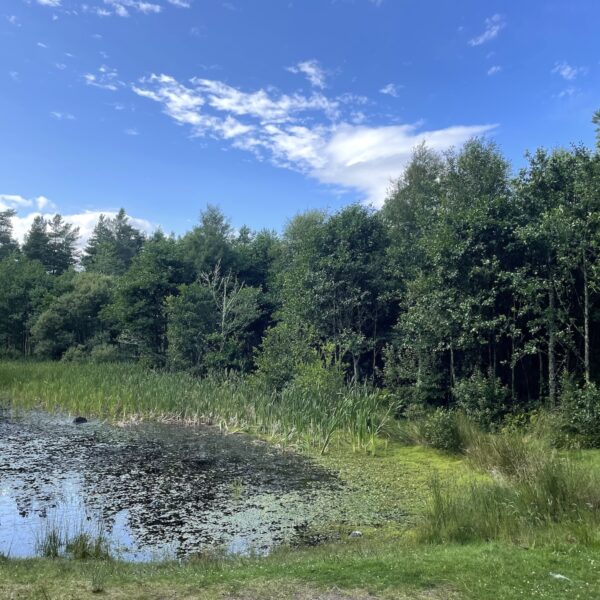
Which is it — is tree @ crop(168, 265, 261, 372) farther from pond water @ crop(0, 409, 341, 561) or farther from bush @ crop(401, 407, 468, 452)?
bush @ crop(401, 407, 468, 452)

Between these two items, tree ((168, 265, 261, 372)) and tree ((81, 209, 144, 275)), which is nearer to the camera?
tree ((168, 265, 261, 372))

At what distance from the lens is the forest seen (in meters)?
11.5

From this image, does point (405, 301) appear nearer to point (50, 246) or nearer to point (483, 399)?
point (483, 399)

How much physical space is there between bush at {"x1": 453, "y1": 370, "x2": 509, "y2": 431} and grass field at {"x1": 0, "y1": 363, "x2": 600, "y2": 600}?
291 cm

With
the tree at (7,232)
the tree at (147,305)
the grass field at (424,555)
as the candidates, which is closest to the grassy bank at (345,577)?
the grass field at (424,555)

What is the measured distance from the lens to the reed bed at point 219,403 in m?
11.1

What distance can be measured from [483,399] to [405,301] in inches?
177

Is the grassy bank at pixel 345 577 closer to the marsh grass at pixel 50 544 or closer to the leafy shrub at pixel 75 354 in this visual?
the marsh grass at pixel 50 544

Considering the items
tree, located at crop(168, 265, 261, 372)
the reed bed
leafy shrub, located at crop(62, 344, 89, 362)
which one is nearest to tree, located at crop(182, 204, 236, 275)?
tree, located at crop(168, 265, 261, 372)

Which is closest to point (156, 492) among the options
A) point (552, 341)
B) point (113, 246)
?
point (552, 341)

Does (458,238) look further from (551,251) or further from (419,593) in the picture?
(419,593)

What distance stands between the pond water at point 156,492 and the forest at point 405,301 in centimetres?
444

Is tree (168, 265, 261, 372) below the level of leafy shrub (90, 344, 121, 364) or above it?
above

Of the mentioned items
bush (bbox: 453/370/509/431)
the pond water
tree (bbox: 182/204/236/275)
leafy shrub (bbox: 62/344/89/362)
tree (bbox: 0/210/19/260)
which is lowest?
the pond water
